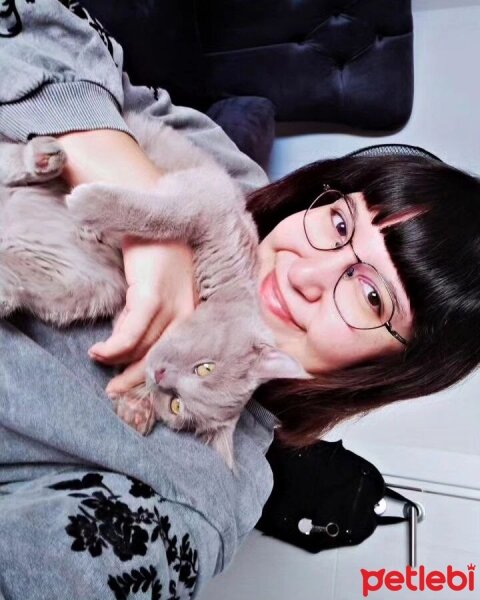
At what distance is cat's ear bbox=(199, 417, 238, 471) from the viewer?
936 mm

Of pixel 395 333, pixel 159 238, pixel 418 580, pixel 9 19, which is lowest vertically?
pixel 418 580

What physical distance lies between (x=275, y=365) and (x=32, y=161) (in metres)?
0.53

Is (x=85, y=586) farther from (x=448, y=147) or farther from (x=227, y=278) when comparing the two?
(x=448, y=147)

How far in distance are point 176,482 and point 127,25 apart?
133cm

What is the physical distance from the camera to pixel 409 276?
94 centimetres

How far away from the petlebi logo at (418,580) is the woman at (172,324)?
833mm

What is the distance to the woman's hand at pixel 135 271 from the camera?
0.84m

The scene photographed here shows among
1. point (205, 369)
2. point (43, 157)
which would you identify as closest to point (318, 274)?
point (205, 369)

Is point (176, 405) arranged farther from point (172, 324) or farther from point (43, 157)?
point (43, 157)

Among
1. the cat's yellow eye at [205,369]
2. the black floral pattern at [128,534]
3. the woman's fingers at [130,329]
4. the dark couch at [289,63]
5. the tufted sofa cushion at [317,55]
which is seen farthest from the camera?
the tufted sofa cushion at [317,55]

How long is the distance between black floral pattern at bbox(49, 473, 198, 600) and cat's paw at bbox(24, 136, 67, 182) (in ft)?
1.64

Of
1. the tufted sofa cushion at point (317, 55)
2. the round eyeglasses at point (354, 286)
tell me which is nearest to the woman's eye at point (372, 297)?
the round eyeglasses at point (354, 286)

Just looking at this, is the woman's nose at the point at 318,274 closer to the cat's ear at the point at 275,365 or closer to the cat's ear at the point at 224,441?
the cat's ear at the point at 275,365

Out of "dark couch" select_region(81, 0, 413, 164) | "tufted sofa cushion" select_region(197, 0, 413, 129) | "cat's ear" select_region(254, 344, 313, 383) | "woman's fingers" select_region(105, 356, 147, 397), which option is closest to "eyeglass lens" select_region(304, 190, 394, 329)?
"cat's ear" select_region(254, 344, 313, 383)
